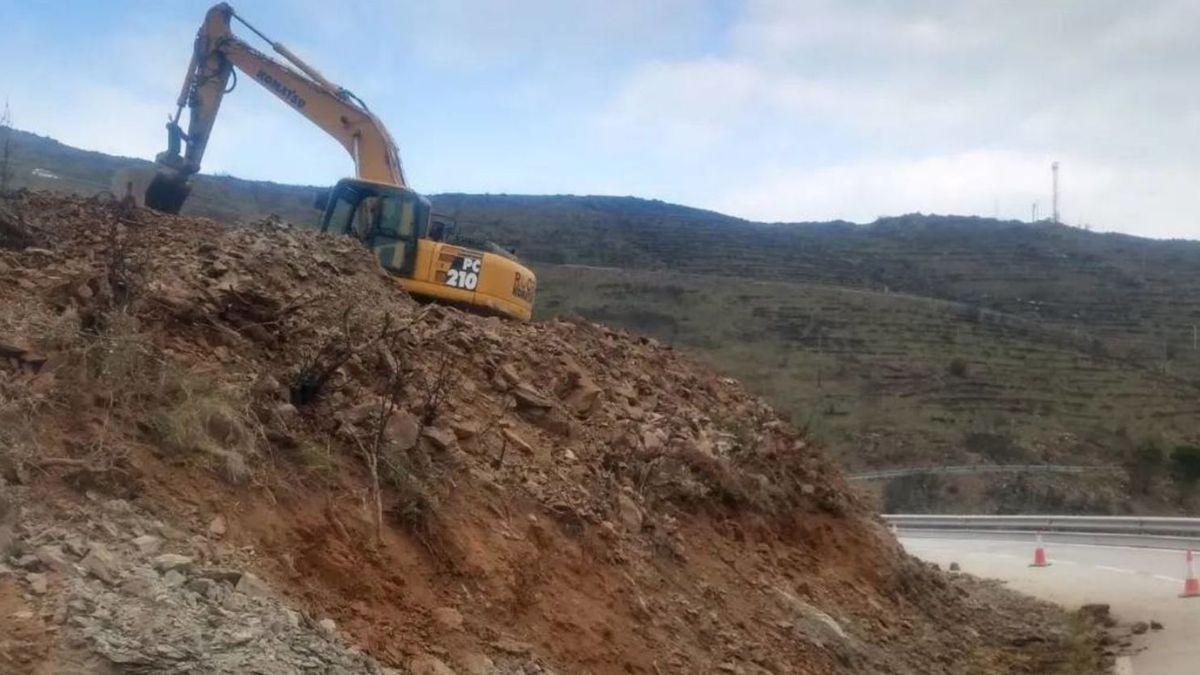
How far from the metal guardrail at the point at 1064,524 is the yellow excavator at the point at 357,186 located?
40.0 feet

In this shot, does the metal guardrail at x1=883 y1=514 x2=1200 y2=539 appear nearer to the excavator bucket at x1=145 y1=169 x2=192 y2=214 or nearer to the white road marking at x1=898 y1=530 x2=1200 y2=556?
the white road marking at x1=898 y1=530 x2=1200 y2=556

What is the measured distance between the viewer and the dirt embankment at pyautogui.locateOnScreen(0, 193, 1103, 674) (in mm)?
5480

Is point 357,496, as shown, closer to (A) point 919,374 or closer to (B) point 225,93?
(B) point 225,93

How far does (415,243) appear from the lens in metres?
14.3

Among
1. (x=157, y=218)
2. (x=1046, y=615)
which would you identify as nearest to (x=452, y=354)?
(x=157, y=218)

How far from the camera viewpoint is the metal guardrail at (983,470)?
34656 mm

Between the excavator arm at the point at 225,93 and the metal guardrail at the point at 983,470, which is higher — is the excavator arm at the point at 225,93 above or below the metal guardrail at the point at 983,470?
above

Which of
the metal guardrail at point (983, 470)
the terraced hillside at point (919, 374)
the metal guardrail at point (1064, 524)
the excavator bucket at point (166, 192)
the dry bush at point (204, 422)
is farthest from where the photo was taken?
the terraced hillside at point (919, 374)

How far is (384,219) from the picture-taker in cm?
1449

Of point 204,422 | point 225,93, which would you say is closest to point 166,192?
point 225,93

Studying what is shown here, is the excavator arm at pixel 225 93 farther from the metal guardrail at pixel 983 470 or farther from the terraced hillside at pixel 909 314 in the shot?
the metal guardrail at pixel 983 470

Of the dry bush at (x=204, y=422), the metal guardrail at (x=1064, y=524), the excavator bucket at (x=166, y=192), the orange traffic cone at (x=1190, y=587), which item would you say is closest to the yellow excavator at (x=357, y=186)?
the excavator bucket at (x=166, y=192)

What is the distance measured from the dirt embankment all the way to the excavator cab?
2493 millimetres

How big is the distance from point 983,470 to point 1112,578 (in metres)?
17.5
